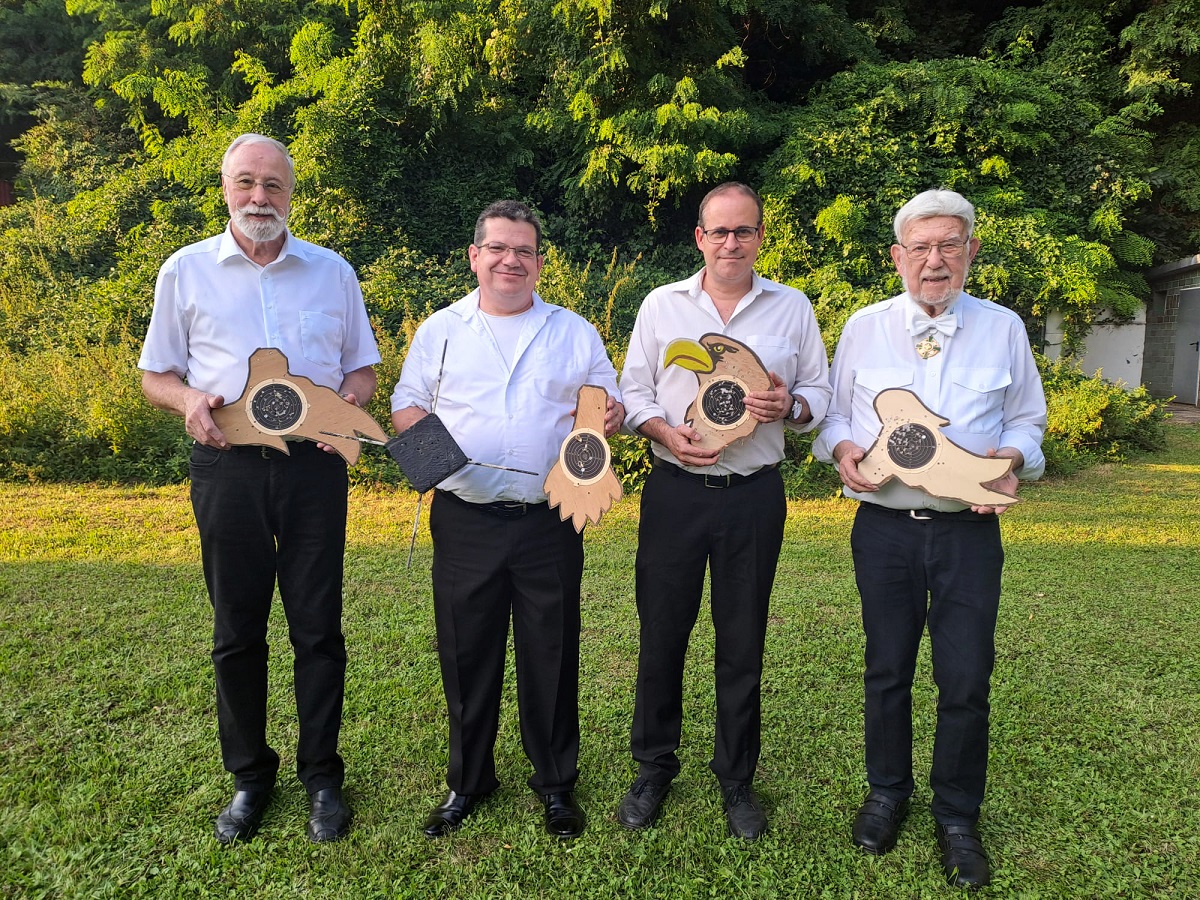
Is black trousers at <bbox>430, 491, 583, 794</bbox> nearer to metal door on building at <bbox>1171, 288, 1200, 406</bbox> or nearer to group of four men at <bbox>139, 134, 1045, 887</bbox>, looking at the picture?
group of four men at <bbox>139, 134, 1045, 887</bbox>

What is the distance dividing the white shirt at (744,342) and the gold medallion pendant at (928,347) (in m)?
0.35

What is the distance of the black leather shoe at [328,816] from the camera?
2.79 m

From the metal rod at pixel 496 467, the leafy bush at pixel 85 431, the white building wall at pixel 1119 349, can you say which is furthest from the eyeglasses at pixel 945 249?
the white building wall at pixel 1119 349

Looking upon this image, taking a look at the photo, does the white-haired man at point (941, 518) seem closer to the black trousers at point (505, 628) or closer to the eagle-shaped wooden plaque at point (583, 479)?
the eagle-shaped wooden plaque at point (583, 479)

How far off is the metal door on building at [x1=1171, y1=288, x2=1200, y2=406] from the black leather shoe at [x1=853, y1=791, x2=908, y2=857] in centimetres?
1731

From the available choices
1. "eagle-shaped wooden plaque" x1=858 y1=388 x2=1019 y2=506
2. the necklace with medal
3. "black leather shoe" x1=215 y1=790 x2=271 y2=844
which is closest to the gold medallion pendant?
the necklace with medal

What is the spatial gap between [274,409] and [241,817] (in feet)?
4.91

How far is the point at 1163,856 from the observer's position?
279 cm

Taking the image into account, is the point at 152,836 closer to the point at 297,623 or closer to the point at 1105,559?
the point at 297,623

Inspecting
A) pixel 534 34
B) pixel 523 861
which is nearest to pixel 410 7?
pixel 534 34

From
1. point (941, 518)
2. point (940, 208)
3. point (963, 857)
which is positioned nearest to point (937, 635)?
point (941, 518)

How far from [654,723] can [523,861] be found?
665 mm

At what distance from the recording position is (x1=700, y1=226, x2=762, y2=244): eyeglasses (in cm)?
271

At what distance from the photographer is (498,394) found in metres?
2.70
